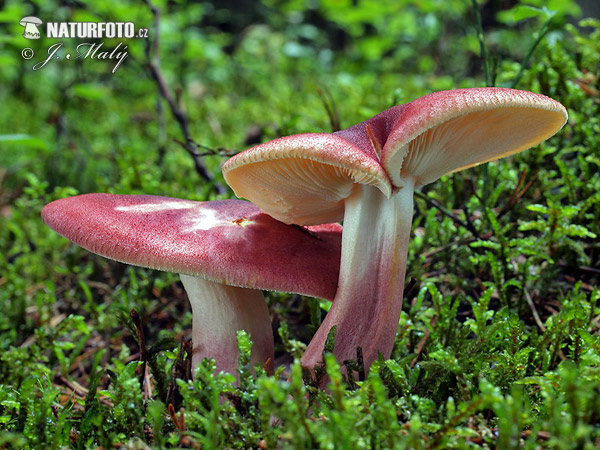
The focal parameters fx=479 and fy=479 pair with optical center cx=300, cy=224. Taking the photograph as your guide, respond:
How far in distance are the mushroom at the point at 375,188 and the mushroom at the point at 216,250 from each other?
0.29 ft

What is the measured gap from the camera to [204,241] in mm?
1300

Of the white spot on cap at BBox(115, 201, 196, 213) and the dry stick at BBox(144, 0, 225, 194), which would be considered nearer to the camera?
the white spot on cap at BBox(115, 201, 196, 213)

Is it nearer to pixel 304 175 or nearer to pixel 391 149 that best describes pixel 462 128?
pixel 391 149

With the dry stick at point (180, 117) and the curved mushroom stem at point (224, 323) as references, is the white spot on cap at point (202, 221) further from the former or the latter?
the dry stick at point (180, 117)

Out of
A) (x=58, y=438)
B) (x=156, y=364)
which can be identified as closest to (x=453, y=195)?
(x=156, y=364)

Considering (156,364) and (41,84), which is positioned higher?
(41,84)

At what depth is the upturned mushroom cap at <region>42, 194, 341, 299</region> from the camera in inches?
49.1

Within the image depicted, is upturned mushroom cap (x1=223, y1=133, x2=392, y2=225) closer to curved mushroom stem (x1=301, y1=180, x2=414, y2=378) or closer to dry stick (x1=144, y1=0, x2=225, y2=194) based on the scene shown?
curved mushroom stem (x1=301, y1=180, x2=414, y2=378)

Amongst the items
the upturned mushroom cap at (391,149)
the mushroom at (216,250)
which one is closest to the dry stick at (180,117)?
the mushroom at (216,250)

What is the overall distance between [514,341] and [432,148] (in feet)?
1.97

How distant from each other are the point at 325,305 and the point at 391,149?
82cm

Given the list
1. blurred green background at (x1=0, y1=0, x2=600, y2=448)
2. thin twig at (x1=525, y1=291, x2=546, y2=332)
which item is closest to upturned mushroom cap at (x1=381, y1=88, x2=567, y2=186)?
blurred green background at (x1=0, y1=0, x2=600, y2=448)

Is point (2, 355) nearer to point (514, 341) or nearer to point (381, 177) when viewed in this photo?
point (381, 177)

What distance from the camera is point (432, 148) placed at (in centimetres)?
132
